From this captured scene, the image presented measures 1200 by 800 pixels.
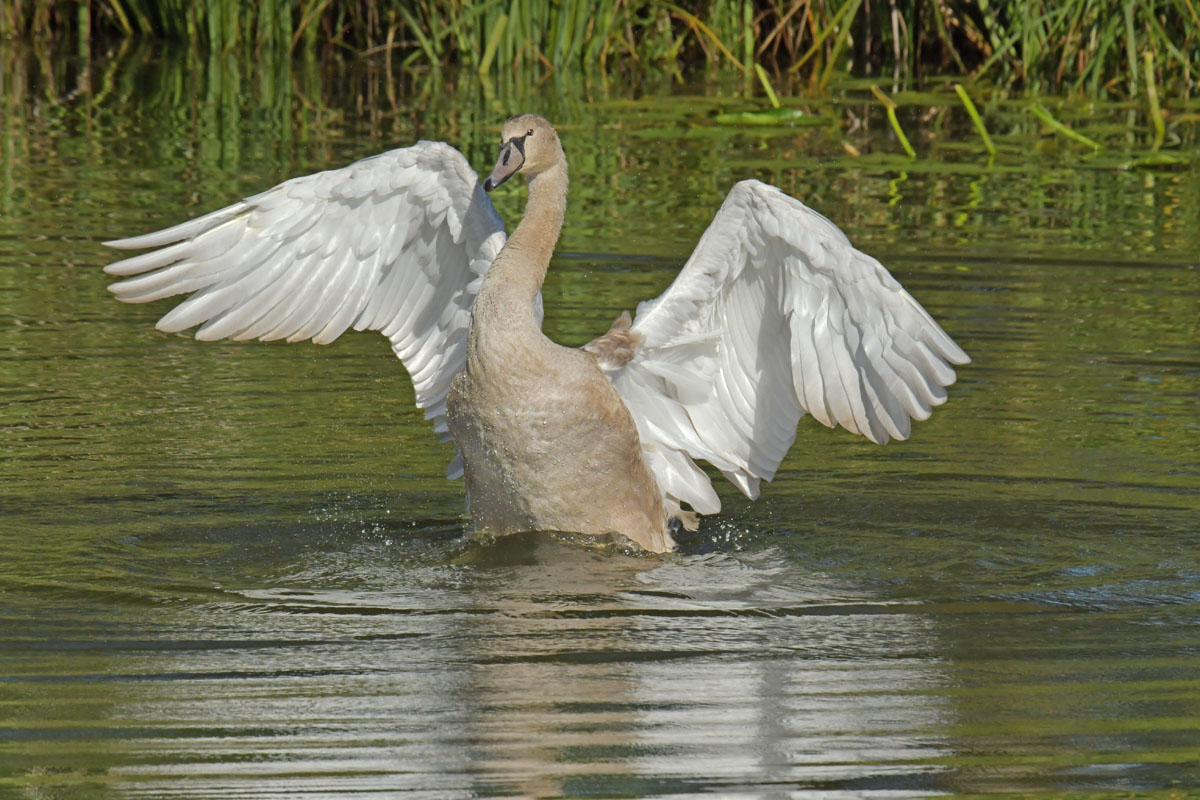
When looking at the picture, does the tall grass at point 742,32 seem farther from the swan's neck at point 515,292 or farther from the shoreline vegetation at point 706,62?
the swan's neck at point 515,292

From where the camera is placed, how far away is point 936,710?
17.0ft

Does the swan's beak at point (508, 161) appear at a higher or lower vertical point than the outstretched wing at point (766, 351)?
higher

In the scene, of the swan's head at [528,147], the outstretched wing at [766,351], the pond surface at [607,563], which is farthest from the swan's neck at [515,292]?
the pond surface at [607,563]

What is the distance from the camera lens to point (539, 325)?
720 cm

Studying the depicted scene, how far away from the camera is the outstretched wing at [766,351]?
692cm

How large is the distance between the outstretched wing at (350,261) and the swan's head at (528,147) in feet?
0.67

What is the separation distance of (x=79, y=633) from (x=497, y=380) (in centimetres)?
186

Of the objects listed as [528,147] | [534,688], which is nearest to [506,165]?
[528,147]

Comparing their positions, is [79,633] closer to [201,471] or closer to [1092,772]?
[201,471]

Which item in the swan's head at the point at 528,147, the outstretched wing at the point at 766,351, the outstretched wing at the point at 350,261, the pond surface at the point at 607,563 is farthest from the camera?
the outstretched wing at the point at 350,261

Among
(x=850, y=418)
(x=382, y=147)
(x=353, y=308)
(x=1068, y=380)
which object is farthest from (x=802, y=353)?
(x=382, y=147)

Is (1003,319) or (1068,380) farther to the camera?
(1003,319)

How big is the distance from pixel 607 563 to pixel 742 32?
11570 mm

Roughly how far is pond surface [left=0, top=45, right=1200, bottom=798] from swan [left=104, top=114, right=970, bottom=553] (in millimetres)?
297
